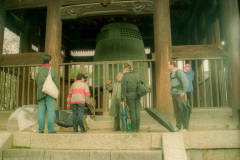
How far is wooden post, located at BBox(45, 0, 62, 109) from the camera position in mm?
6199

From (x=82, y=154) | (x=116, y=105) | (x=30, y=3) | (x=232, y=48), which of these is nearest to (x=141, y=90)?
(x=116, y=105)

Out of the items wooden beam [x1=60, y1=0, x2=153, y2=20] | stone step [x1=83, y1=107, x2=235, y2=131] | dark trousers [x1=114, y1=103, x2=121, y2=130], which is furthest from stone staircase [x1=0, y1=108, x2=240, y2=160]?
wooden beam [x1=60, y1=0, x2=153, y2=20]

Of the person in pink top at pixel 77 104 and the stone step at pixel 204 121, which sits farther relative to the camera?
the stone step at pixel 204 121

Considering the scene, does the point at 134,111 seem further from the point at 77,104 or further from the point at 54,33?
the point at 54,33

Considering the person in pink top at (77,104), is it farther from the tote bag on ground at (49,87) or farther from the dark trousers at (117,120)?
the dark trousers at (117,120)

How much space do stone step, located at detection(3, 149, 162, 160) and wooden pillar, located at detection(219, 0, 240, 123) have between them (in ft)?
10.2

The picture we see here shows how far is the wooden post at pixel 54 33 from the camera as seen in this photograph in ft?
20.3

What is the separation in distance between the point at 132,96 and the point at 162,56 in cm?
179

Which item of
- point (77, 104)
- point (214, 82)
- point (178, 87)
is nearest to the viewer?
point (178, 87)

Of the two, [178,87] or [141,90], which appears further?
[178,87]

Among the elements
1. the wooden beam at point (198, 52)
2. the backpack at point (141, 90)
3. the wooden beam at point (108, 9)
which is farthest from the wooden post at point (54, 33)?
the wooden beam at point (198, 52)

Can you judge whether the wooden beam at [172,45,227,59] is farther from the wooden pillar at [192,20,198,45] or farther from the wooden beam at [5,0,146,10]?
the wooden pillar at [192,20,198,45]

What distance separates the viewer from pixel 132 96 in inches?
171

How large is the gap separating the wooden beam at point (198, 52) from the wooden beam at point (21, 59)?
11.9 ft
